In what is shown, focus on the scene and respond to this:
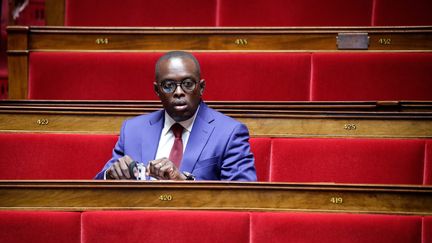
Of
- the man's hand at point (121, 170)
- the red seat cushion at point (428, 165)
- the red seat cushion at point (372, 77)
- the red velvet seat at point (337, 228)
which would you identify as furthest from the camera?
the red seat cushion at point (372, 77)

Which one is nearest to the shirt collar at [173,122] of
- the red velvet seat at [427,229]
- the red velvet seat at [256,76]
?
the red velvet seat at [256,76]

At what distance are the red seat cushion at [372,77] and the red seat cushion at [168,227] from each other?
34 centimetres

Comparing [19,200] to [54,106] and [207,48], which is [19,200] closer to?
[54,106]

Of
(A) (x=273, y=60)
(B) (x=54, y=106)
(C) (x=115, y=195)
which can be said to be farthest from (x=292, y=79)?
(C) (x=115, y=195)

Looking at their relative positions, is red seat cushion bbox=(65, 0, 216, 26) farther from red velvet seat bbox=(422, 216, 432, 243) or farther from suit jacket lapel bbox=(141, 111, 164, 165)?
red velvet seat bbox=(422, 216, 432, 243)

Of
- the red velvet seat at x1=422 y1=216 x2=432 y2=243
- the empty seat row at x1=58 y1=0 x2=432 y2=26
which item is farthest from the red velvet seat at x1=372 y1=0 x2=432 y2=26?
the red velvet seat at x1=422 y1=216 x2=432 y2=243

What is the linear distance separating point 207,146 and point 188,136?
2 centimetres

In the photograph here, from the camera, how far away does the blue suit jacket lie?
0.70m

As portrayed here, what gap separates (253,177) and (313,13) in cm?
34

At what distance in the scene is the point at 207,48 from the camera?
35.2 inches

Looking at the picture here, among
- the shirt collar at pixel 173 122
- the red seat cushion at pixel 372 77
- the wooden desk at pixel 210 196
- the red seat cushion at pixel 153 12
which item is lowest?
the wooden desk at pixel 210 196

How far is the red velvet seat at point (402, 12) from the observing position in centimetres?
95

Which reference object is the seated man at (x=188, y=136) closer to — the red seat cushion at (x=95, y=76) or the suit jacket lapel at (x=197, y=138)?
the suit jacket lapel at (x=197, y=138)

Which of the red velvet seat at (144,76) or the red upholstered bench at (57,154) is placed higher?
Result: the red velvet seat at (144,76)
